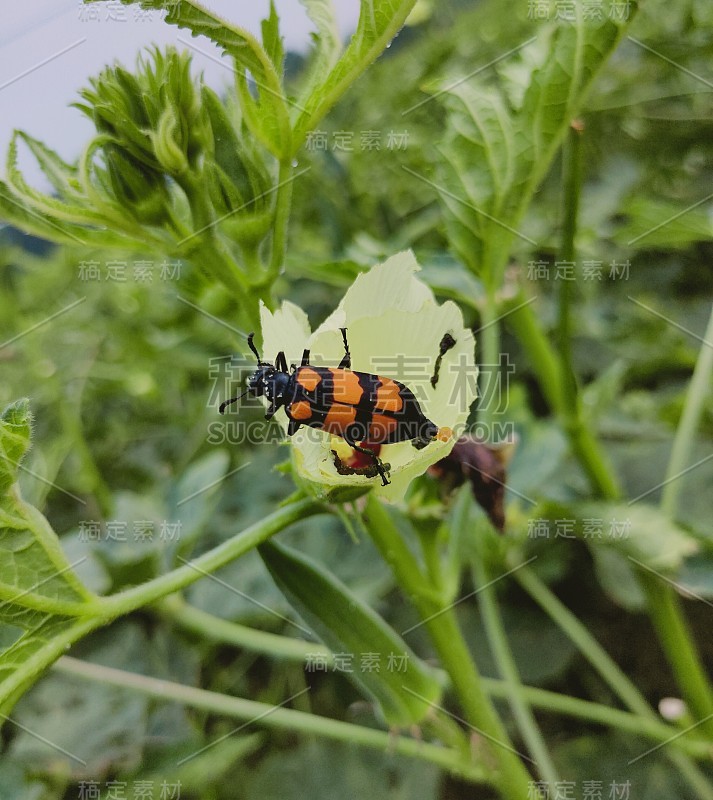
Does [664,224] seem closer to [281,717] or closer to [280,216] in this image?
[280,216]

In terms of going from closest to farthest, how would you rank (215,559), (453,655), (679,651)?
(215,559) → (453,655) → (679,651)

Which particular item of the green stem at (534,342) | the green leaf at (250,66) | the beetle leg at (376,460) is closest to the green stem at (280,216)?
the green leaf at (250,66)

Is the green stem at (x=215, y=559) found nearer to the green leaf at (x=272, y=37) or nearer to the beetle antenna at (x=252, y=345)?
the beetle antenna at (x=252, y=345)

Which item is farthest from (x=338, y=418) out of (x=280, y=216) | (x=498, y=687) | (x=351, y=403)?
(x=498, y=687)

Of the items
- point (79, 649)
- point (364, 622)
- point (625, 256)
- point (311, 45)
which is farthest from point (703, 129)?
point (79, 649)

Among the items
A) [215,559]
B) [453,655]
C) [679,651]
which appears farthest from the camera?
[679,651]
